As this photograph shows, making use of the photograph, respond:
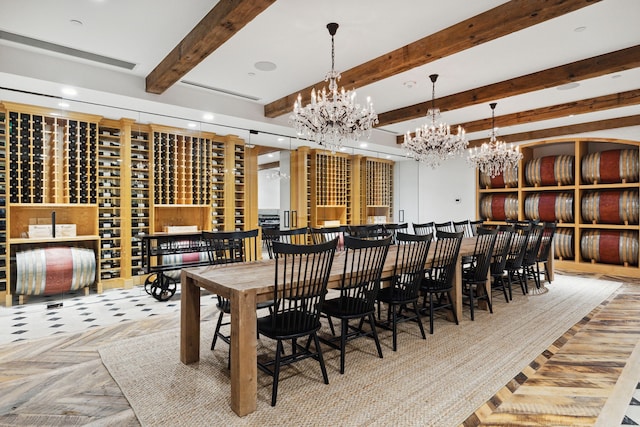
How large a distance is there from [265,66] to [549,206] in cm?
595

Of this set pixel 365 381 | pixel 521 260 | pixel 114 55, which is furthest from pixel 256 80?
pixel 521 260

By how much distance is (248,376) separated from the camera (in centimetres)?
210

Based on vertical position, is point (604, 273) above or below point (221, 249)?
below

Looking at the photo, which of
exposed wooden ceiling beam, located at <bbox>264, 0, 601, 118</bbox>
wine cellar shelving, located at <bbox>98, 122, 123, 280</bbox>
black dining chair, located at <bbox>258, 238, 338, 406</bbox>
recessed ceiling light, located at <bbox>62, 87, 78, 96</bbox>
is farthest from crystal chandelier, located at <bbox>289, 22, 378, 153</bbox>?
wine cellar shelving, located at <bbox>98, 122, 123, 280</bbox>

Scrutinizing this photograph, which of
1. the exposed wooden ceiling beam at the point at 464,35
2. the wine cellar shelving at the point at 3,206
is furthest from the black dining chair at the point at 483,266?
the wine cellar shelving at the point at 3,206

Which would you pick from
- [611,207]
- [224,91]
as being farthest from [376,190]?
[224,91]

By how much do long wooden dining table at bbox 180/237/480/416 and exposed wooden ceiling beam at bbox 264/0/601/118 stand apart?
6.49ft

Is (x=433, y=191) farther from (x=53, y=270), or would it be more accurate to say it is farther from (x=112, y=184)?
(x=53, y=270)

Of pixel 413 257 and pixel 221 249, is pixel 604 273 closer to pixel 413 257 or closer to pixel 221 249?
pixel 413 257

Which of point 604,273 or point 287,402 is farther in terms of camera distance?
point 604,273

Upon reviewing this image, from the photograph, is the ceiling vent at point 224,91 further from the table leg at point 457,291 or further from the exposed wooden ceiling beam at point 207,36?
the table leg at point 457,291

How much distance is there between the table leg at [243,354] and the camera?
207cm

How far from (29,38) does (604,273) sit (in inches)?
343

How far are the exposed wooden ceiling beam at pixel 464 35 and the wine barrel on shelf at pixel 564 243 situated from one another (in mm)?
5061
